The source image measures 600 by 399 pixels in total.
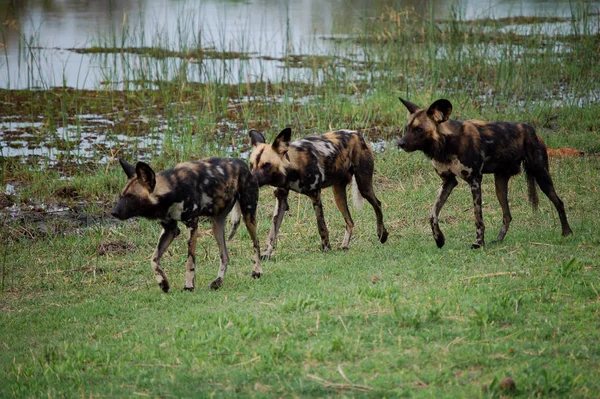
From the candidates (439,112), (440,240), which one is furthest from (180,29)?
(440,240)

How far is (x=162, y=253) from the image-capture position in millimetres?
6391

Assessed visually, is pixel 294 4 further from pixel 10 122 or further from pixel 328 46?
pixel 10 122

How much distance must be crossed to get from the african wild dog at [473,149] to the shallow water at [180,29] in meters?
7.34

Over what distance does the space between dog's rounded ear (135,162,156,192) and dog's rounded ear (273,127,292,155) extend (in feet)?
4.74

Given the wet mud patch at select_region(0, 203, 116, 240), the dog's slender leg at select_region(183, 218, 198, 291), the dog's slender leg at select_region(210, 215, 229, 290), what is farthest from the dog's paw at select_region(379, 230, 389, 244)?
the wet mud patch at select_region(0, 203, 116, 240)

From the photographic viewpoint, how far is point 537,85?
1358 centimetres

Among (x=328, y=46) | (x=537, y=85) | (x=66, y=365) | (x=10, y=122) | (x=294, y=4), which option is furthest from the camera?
(x=294, y=4)

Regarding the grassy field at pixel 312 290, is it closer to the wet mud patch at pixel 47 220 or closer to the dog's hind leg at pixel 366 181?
the wet mud patch at pixel 47 220

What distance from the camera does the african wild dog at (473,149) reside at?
23.3 ft

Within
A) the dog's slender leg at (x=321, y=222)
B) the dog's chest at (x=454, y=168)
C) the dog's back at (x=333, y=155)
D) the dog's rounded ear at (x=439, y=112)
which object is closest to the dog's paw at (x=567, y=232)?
the dog's chest at (x=454, y=168)

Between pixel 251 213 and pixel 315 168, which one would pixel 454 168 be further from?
pixel 251 213

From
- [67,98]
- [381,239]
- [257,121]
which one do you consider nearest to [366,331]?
[381,239]

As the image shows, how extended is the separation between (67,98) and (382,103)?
208 inches

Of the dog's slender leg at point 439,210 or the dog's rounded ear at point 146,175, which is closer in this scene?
the dog's rounded ear at point 146,175
